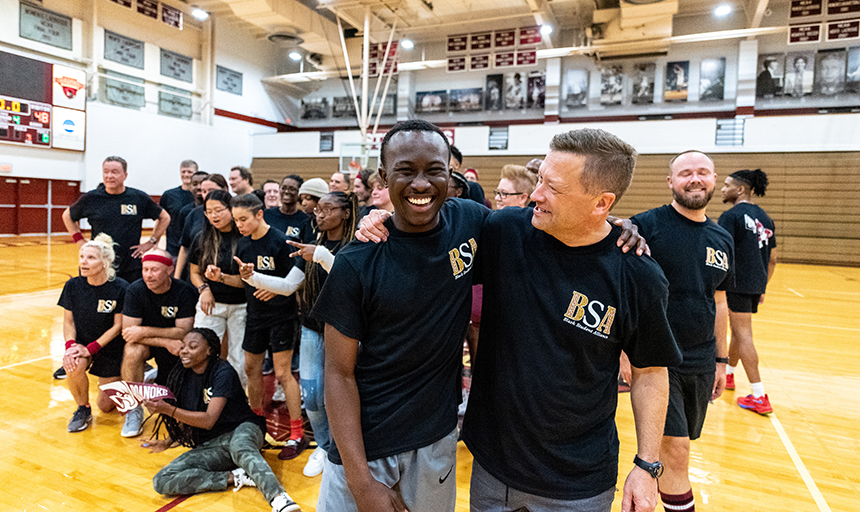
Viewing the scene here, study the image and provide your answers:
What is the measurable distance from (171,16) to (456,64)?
10.2 m

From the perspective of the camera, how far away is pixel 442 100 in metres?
20.2

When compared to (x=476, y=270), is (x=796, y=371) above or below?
below

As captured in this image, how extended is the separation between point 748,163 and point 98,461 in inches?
666

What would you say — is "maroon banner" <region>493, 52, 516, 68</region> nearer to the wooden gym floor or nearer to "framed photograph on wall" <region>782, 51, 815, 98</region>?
"framed photograph on wall" <region>782, 51, 815, 98</region>

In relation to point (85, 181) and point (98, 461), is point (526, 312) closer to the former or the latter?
point (98, 461)

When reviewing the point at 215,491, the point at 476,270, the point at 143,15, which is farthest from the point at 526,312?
the point at 143,15

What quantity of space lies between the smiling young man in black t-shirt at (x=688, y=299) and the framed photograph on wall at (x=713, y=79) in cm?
1697

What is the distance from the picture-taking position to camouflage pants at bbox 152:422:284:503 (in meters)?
2.97

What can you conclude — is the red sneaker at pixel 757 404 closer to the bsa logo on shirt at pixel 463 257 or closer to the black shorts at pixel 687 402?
the black shorts at pixel 687 402

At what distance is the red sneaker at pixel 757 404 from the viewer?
4375 mm

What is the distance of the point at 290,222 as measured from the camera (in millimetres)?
5105

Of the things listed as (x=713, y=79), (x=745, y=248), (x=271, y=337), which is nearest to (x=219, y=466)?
(x=271, y=337)

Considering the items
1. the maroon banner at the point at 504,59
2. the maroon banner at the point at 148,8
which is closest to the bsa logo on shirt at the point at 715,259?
the maroon banner at the point at 504,59

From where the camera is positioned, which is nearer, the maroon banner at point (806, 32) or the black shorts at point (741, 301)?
the black shorts at point (741, 301)
